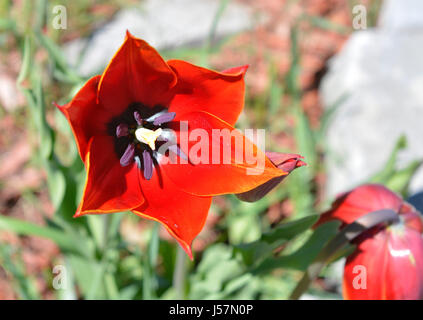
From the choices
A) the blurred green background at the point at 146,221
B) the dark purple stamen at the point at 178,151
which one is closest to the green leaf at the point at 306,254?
the blurred green background at the point at 146,221

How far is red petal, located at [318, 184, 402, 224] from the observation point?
4.01ft

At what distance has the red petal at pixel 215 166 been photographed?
37.9 inches

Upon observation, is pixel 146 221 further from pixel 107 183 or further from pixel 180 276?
pixel 107 183

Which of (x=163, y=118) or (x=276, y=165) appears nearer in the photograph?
(x=276, y=165)

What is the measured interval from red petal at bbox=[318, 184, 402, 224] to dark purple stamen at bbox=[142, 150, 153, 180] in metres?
0.47

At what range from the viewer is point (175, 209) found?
1.02 meters

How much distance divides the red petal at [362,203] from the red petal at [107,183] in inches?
20.1

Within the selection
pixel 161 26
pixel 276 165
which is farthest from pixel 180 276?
pixel 161 26

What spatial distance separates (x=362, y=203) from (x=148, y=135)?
0.55 m

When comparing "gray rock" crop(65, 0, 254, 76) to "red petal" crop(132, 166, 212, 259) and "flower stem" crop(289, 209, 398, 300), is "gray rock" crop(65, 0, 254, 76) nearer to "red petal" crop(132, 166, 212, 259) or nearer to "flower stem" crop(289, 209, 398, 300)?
"red petal" crop(132, 166, 212, 259)

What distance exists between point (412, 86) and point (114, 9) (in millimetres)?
1667

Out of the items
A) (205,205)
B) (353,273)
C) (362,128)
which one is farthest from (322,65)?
(205,205)
